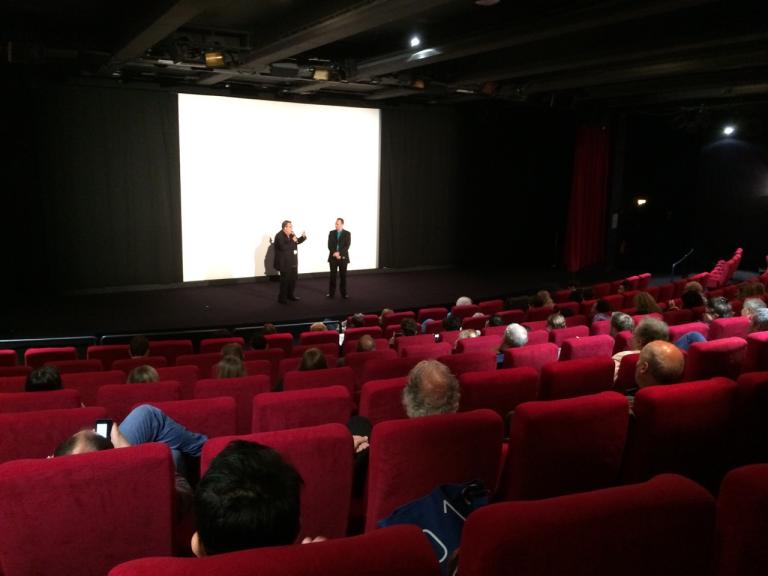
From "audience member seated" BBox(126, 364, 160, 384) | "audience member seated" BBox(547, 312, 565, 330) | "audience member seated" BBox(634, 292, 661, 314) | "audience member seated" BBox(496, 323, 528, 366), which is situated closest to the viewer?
"audience member seated" BBox(126, 364, 160, 384)

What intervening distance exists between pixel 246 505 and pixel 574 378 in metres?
2.60

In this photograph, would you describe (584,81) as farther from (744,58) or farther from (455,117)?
(455,117)

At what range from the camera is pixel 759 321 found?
517 cm

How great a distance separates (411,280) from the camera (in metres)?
13.5

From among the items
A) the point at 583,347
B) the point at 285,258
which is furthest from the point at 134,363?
the point at 285,258

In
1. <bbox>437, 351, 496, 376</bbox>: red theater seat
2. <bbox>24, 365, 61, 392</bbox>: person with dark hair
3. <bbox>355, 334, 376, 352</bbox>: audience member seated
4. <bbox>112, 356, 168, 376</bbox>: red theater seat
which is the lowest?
<bbox>112, 356, 168, 376</bbox>: red theater seat

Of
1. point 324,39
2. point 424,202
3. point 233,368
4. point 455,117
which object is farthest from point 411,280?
point 233,368

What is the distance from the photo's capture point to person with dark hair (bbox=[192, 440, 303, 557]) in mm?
1254

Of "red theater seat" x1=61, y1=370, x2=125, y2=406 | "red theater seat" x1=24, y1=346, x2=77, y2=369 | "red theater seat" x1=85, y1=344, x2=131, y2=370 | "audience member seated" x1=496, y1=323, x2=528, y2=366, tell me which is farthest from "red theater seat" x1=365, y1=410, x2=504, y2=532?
"red theater seat" x1=24, y1=346, x2=77, y2=369

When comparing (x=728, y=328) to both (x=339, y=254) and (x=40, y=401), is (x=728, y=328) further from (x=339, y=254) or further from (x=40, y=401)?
(x=339, y=254)

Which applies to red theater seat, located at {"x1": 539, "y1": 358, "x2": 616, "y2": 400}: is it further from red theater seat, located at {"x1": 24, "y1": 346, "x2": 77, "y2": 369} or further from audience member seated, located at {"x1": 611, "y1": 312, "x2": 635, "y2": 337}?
red theater seat, located at {"x1": 24, "y1": 346, "x2": 77, "y2": 369}

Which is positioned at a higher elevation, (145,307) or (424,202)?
(424,202)

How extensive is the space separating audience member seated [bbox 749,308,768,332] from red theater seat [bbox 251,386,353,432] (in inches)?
152

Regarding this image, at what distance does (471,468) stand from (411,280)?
11.2 m
